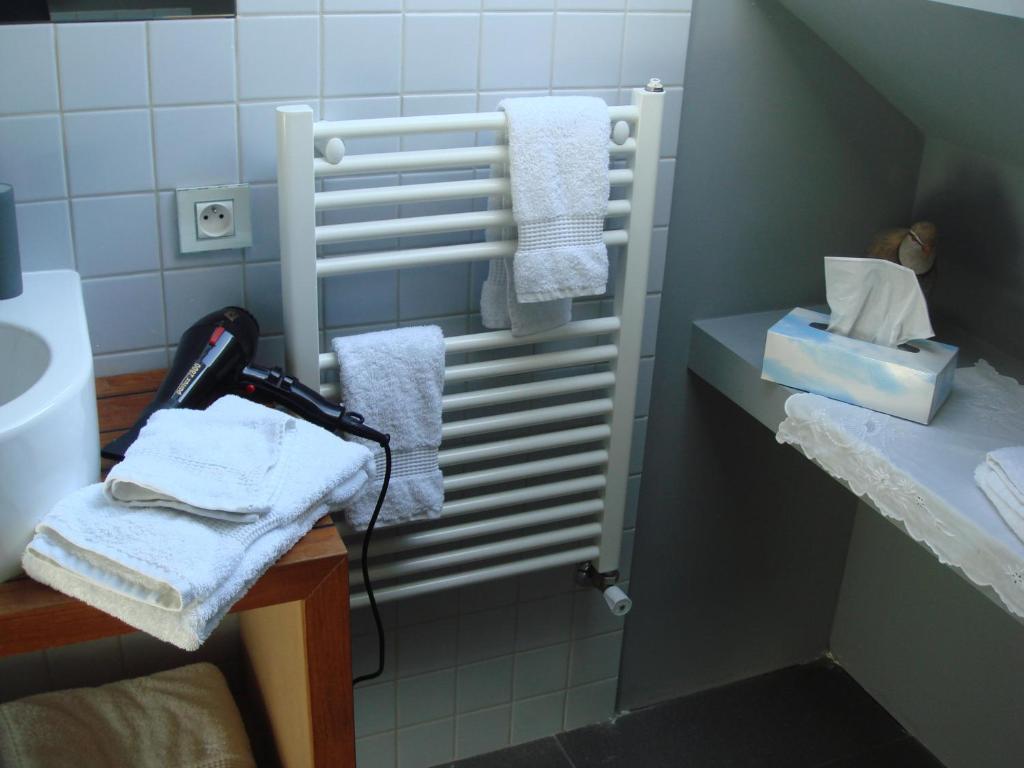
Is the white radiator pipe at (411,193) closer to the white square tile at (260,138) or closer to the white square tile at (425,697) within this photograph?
the white square tile at (260,138)

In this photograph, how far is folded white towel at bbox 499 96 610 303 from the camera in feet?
4.65

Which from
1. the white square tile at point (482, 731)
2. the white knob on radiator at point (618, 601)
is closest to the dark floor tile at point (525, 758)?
the white square tile at point (482, 731)

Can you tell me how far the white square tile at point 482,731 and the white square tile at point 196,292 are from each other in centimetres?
86

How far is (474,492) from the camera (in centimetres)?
173

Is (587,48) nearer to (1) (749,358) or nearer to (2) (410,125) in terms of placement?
(2) (410,125)

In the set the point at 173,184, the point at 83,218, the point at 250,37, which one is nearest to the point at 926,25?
the point at 250,37

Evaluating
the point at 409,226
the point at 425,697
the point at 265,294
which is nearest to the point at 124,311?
the point at 265,294

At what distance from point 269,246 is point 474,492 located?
50 centimetres

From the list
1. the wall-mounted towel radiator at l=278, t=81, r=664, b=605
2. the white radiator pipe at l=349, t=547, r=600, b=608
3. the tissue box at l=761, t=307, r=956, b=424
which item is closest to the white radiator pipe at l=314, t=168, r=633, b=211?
the wall-mounted towel radiator at l=278, t=81, r=664, b=605

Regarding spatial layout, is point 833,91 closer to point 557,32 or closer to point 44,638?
point 557,32

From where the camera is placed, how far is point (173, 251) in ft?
4.70

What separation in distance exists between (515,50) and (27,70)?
61cm

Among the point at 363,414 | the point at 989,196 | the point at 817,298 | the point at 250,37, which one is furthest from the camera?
the point at 817,298

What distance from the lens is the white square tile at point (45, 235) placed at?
1350 mm
